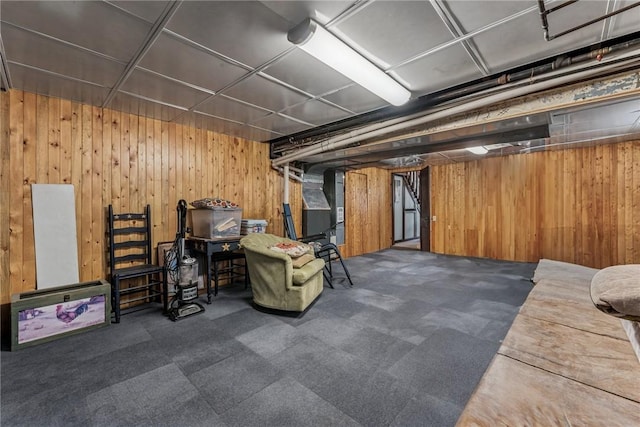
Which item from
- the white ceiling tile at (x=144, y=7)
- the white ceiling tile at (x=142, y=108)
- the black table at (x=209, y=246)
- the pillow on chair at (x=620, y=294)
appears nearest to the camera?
the pillow on chair at (x=620, y=294)

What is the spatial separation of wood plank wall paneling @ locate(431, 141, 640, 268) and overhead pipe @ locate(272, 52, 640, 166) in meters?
4.30

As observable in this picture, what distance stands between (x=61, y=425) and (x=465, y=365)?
2.62m

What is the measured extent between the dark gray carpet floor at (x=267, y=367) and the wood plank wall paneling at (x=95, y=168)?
989 mm

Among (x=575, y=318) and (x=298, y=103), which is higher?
(x=298, y=103)

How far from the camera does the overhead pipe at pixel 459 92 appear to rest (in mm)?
1936

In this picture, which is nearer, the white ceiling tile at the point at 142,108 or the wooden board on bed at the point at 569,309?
the wooden board on bed at the point at 569,309

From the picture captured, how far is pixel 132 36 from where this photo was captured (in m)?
1.84

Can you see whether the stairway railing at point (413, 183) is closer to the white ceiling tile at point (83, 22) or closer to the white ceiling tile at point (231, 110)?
the white ceiling tile at point (231, 110)

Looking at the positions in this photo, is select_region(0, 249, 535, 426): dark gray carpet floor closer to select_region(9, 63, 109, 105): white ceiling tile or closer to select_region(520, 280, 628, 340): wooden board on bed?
select_region(520, 280, 628, 340): wooden board on bed

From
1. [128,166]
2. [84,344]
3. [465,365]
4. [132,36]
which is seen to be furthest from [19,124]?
[465,365]

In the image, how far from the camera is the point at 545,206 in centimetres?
564

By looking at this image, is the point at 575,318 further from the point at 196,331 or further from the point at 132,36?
the point at 132,36

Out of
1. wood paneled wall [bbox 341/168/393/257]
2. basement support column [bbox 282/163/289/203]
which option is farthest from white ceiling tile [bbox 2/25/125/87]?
wood paneled wall [bbox 341/168/393/257]

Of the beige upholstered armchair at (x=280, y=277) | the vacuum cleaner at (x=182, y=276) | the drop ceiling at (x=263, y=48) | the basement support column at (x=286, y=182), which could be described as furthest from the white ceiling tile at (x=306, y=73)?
the basement support column at (x=286, y=182)
